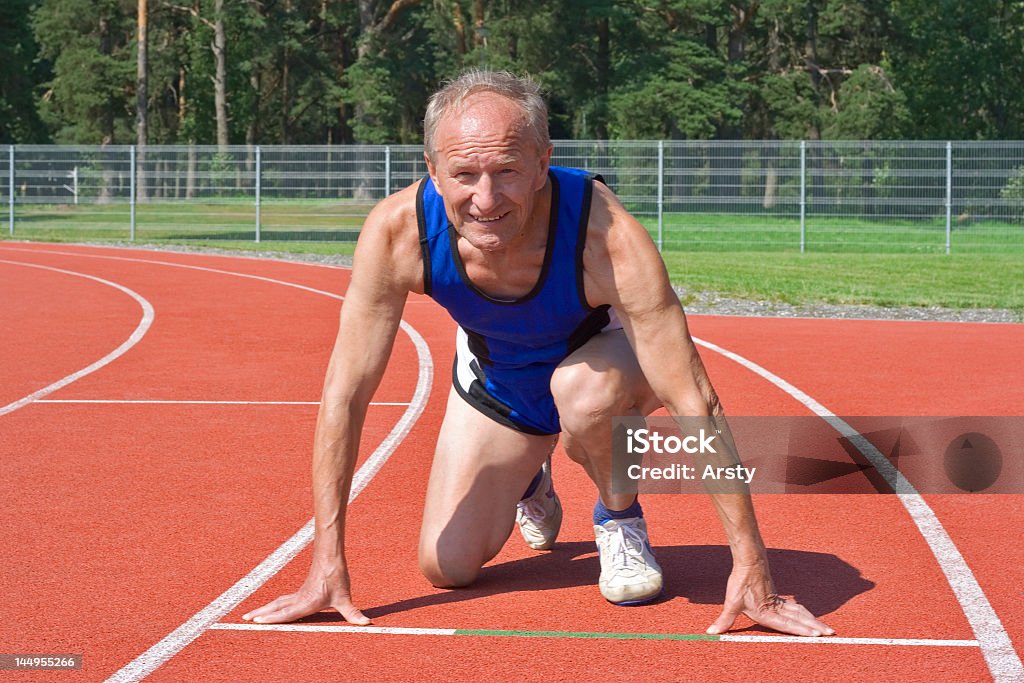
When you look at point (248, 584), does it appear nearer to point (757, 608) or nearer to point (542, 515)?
point (542, 515)

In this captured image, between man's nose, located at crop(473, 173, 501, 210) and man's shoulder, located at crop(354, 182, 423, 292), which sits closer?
man's nose, located at crop(473, 173, 501, 210)

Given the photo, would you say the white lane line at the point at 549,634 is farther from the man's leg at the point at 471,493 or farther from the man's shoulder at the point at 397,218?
the man's shoulder at the point at 397,218

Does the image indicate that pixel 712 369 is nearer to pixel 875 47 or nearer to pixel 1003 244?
pixel 1003 244

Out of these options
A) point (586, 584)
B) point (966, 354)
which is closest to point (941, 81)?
point (966, 354)

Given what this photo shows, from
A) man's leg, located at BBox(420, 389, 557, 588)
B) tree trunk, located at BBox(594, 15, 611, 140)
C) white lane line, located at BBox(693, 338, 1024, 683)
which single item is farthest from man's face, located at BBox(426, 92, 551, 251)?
tree trunk, located at BBox(594, 15, 611, 140)

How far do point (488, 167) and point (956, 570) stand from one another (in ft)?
7.93

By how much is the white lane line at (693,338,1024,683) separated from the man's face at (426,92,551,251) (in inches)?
73.6

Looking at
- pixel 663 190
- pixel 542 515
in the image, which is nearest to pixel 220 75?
pixel 663 190

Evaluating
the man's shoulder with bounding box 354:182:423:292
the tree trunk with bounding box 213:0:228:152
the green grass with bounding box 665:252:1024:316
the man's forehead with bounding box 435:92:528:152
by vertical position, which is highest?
the tree trunk with bounding box 213:0:228:152

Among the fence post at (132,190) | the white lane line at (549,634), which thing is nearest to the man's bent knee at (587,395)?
the white lane line at (549,634)

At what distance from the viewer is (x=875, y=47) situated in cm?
4984

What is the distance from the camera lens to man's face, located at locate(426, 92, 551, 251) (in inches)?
152

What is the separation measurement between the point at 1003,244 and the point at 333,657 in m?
21.9

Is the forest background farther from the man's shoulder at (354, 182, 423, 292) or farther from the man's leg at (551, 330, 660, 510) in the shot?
the man's shoulder at (354, 182, 423, 292)
